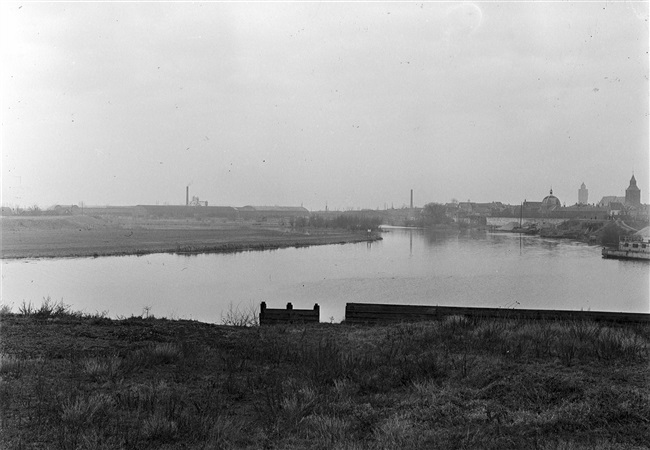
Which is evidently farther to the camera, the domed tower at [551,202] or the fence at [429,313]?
the domed tower at [551,202]

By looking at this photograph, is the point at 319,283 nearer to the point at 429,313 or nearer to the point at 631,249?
the point at 429,313

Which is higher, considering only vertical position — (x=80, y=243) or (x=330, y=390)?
(x=330, y=390)

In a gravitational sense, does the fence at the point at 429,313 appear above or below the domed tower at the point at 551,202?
below

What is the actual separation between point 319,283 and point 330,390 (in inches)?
823

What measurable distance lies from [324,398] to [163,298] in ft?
60.1

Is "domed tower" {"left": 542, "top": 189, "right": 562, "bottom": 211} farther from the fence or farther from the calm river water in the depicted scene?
the fence

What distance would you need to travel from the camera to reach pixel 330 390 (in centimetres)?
554

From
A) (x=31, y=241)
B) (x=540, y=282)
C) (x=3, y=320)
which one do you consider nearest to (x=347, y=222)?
(x=31, y=241)

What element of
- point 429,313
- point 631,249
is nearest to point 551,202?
point 631,249

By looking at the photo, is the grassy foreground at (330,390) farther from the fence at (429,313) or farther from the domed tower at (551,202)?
the domed tower at (551,202)

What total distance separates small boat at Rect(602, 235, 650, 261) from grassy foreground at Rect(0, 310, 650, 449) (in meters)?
33.1

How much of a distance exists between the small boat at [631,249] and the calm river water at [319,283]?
4.37ft

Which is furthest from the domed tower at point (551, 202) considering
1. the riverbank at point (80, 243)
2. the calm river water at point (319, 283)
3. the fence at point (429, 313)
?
the fence at point (429, 313)

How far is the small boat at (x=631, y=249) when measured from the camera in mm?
36938
